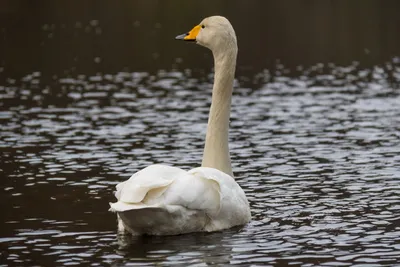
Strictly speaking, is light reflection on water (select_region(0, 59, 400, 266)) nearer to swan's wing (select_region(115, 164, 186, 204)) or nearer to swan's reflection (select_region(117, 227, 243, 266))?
swan's reflection (select_region(117, 227, 243, 266))

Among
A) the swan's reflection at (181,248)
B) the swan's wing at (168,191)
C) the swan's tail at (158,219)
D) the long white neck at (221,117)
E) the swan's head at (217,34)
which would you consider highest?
the swan's head at (217,34)

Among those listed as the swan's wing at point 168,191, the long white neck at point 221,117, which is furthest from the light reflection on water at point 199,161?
the long white neck at point 221,117

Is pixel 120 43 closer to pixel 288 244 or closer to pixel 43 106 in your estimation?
pixel 43 106

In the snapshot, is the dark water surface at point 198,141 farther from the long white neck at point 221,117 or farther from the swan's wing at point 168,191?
the long white neck at point 221,117

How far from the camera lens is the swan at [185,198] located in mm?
12539

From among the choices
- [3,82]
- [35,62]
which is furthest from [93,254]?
[35,62]

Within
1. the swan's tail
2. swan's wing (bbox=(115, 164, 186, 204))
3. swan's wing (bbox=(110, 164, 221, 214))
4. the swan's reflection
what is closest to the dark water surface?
the swan's reflection

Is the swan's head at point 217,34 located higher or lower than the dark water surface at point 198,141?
higher

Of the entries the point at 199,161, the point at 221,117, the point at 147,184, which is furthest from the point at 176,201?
the point at 199,161

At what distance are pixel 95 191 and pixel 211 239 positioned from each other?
13.3ft

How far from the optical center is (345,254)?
12312mm

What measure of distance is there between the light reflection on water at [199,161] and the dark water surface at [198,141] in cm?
4

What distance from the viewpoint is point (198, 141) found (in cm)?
2250

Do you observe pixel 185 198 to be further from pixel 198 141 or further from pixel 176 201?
pixel 198 141
